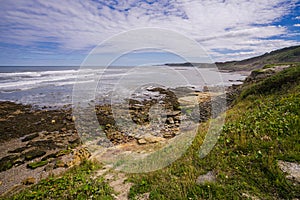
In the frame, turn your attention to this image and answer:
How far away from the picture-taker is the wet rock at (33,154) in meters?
9.65

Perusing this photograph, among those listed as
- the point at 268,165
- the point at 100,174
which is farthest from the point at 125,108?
the point at 268,165

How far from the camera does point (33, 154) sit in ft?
32.6

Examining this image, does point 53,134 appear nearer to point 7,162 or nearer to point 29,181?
point 7,162

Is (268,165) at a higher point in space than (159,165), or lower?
higher

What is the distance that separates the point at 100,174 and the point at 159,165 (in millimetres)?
1999

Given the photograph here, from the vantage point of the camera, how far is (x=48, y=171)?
8086mm

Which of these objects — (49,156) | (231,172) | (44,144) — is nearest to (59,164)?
(49,156)

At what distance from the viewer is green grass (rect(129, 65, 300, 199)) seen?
3.39m

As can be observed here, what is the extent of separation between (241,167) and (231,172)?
0.90ft

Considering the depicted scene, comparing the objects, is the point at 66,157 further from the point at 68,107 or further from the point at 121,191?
the point at 68,107

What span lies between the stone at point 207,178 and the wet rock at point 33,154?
9566 millimetres

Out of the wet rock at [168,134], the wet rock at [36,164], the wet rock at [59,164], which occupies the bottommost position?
the wet rock at [36,164]

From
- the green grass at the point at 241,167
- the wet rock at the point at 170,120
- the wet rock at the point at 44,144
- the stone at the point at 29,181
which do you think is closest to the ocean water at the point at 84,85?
the wet rock at the point at 44,144

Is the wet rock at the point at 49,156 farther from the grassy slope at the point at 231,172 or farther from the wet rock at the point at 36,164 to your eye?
the grassy slope at the point at 231,172
